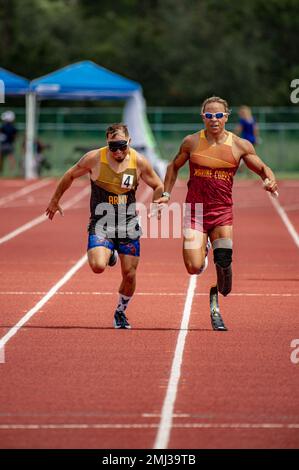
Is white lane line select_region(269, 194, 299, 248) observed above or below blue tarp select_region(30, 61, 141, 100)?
below

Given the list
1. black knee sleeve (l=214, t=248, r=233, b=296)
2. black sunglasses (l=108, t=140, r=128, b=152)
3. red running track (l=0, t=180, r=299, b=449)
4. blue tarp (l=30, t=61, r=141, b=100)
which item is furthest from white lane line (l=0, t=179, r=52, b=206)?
black sunglasses (l=108, t=140, r=128, b=152)

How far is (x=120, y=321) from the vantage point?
13539 millimetres

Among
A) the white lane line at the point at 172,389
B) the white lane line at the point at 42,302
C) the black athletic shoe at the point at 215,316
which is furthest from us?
the black athletic shoe at the point at 215,316

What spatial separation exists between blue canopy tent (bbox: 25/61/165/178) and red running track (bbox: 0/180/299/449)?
18310 millimetres

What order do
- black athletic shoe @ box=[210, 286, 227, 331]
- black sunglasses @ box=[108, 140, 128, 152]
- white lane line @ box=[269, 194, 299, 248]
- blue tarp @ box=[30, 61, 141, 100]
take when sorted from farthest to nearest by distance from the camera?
blue tarp @ box=[30, 61, 141, 100] < white lane line @ box=[269, 194, 299, 248] < black athletic shoe @ box=[210, 286, 227, 331] < black sunglasses @ box=[108, 140, 128, 152]

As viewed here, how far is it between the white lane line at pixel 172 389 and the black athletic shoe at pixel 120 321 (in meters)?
0.53

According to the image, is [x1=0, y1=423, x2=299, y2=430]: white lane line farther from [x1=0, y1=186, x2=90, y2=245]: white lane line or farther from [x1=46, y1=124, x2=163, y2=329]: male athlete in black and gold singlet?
[x1=0, y1=186, x2=90, y2=245]: white lane line

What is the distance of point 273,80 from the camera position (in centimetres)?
6388

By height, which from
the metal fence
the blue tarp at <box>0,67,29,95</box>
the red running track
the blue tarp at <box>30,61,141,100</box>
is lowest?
the red running track

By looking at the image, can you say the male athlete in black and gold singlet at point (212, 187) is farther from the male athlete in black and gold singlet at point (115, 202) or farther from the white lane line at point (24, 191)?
the white lane line at point (24, 191)

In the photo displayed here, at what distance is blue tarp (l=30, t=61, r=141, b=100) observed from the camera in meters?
39.1

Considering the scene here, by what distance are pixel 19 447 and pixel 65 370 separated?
9.23ft

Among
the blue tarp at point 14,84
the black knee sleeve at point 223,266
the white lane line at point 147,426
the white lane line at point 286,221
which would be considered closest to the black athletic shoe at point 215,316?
the black knee sleeve at point 223,266

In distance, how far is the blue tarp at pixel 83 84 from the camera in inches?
1539
